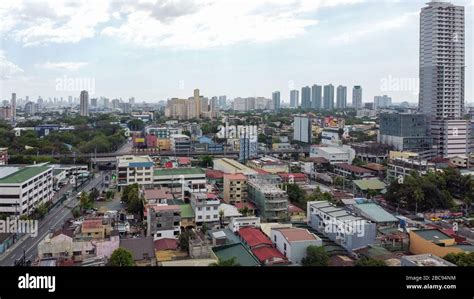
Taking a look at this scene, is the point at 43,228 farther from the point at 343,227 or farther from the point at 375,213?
the point at 375,213

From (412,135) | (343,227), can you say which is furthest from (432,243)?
(412,135)

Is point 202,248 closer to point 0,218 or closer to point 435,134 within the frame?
point 0,218

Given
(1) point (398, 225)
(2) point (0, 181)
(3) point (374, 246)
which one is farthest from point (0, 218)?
(1) point (398, 225)

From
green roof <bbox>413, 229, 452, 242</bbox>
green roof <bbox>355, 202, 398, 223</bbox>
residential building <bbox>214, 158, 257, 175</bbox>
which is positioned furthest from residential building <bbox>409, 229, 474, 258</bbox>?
residential building <bbox>214, 158, 257, 175</bbox>

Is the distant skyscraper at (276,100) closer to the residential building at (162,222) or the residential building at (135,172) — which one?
the residential building at (135,172)

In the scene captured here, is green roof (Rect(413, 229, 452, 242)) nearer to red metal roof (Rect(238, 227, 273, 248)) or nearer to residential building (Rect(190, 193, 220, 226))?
red metal roof (Rect(238, 227, 273, 248))
